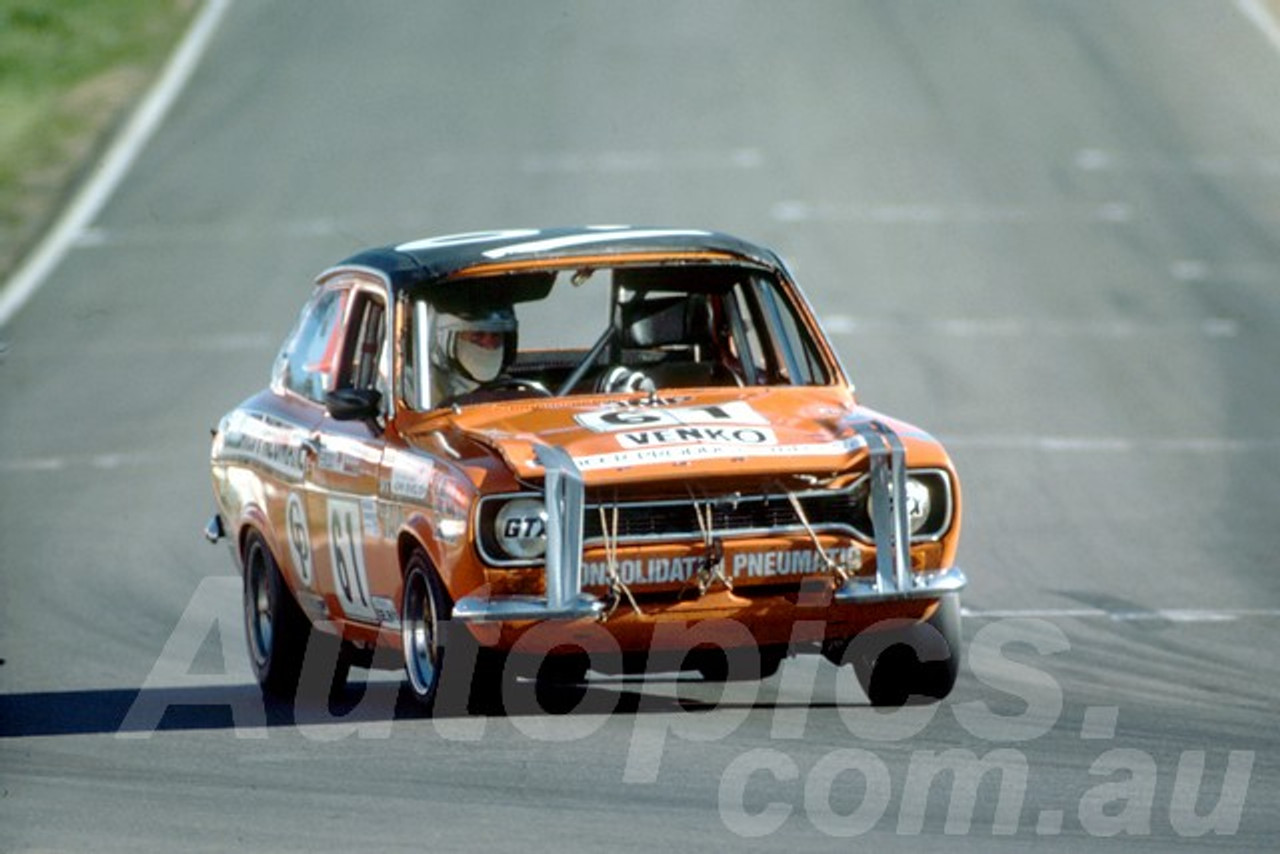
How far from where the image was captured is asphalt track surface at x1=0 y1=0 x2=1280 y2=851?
25.7 feet

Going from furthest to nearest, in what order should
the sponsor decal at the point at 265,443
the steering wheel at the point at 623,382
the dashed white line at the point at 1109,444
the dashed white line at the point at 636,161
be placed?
1. the dashed white line at the point at 636,161
2. the dashed white line at the point at 1109,444
3. the sponsor decal at the point at 265,443
4. the steering wheel at the point at 623,382

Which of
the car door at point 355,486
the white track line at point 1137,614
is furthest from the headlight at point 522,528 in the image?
the white track line at point 1137,614

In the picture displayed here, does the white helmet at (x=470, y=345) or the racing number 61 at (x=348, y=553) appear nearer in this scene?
the racing number 61 at (x=348, y=553)

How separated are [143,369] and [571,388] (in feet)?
42.8

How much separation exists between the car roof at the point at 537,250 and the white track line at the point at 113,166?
1503 cm

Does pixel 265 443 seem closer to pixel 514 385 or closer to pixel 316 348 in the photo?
pixel 316 348

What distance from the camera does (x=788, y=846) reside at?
22.8ft

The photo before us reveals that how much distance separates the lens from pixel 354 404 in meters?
9.76

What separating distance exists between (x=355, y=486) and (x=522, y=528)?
1.20 metres

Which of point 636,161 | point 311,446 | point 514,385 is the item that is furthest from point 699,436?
point 636,161

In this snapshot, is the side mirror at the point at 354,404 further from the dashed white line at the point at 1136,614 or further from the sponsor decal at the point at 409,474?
the dashed white line at the point at 1136,614

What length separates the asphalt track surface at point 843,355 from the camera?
7.85 metres

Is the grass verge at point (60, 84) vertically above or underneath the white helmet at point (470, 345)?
underneath

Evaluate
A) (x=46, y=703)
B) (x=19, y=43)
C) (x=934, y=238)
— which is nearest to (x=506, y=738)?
(x=46, y=703)
